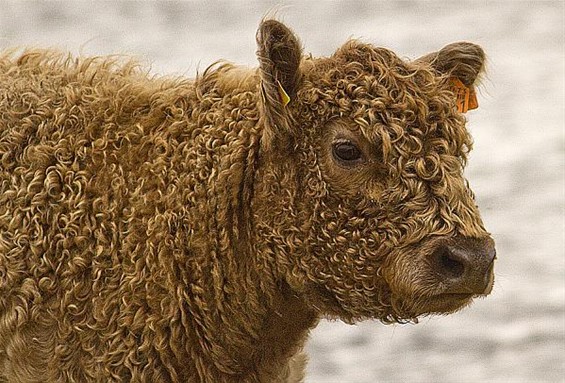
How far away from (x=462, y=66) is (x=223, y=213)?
50.2 inches

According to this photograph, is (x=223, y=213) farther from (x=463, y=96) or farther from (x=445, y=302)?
(x=463, y=96)

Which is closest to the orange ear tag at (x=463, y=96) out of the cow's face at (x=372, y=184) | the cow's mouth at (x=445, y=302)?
the cow's face at (x=372, y=184)

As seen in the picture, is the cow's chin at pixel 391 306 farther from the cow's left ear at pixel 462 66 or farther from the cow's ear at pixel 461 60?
the cow's ear at pixel 461 60

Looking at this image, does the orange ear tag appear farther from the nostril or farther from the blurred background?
the nostril

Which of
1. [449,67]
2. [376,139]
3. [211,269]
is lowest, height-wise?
[211,269]

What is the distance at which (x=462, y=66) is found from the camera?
18.7 feet

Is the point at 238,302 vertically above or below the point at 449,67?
below

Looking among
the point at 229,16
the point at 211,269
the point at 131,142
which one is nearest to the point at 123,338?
the point at 211,269

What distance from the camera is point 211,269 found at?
5.43 m

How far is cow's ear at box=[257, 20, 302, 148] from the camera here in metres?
5.23

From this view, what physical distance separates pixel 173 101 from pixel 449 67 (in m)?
1.23

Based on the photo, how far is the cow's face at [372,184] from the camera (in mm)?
A: 5016

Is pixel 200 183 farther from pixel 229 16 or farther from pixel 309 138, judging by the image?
pixel 229 16

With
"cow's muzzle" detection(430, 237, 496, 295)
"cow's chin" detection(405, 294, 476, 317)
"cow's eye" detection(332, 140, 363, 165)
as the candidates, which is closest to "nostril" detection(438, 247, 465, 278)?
"cow's muzzle" detection(430, 237, 496, 295)
